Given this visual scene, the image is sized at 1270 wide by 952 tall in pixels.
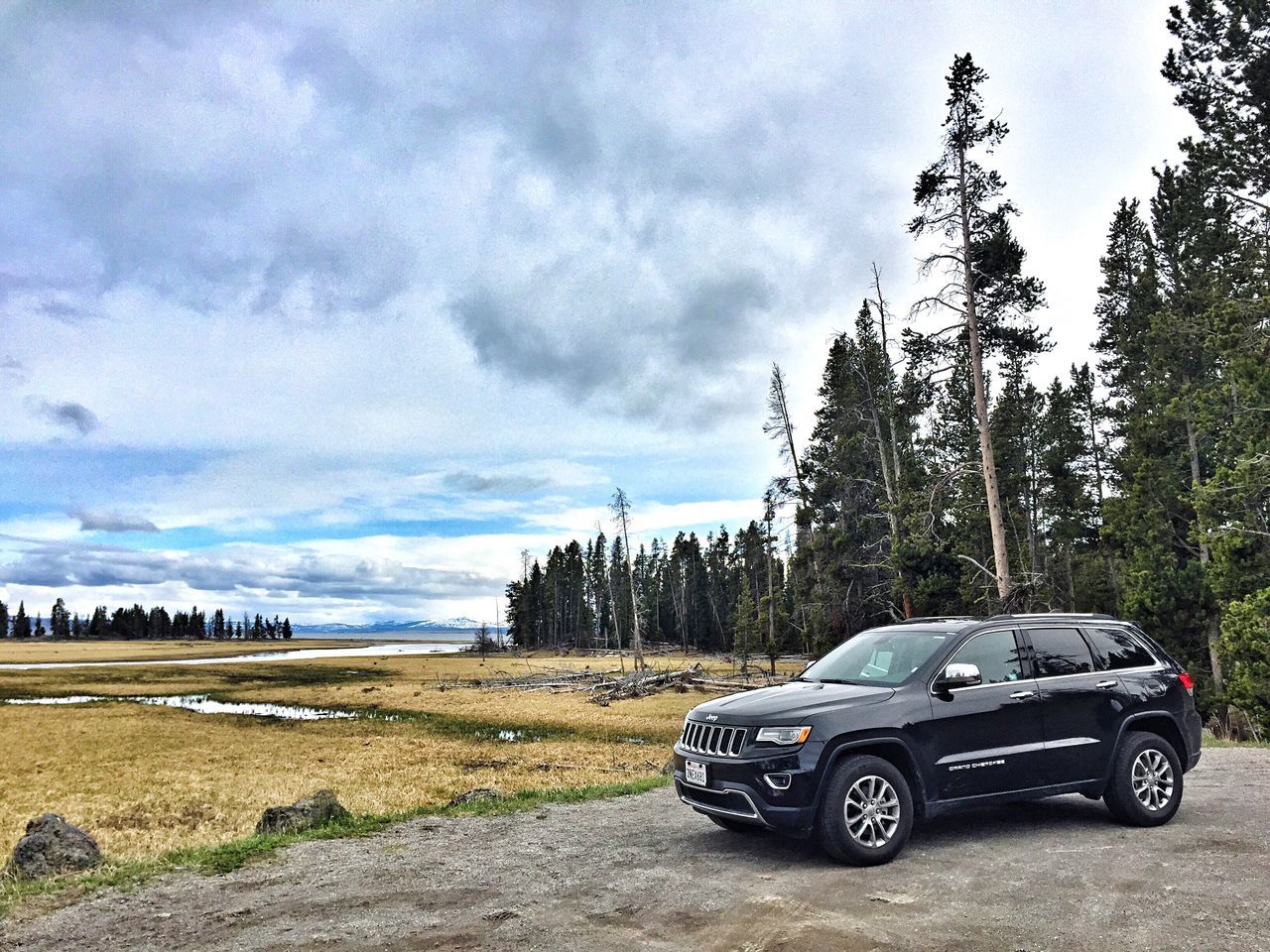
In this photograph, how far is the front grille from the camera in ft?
22.2

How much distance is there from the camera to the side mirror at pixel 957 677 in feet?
22.4

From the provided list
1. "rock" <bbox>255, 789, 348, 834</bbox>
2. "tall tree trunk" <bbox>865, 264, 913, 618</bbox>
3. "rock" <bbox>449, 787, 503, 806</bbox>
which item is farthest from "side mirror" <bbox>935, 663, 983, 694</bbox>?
"tall tree trunk" <bbox>865, 264, 913, 618</bbox>

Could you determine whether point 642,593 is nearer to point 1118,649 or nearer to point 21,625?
point 1118,649

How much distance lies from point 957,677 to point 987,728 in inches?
26.4

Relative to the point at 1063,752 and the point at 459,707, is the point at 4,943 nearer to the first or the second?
the point at 1063,752

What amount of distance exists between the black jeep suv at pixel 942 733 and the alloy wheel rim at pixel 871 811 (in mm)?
12

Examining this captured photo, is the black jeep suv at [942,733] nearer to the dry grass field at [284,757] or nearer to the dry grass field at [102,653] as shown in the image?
the dry grass field at [284,757]

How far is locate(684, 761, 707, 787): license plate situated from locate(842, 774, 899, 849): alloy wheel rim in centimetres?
121

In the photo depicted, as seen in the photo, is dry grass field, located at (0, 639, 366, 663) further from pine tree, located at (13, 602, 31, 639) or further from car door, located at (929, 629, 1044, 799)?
car door, located at (929, 629, 1044, 799)

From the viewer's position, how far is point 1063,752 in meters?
7.36

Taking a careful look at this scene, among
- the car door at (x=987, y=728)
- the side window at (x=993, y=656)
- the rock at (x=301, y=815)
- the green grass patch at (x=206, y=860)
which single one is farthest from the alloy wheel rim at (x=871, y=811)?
the rock at (x=301, y=815)

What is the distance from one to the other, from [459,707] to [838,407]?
23658 millimetres

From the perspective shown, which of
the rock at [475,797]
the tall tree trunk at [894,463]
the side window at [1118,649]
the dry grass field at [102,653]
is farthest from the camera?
the dry grass field at [102,653]

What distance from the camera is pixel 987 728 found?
7.09 m
